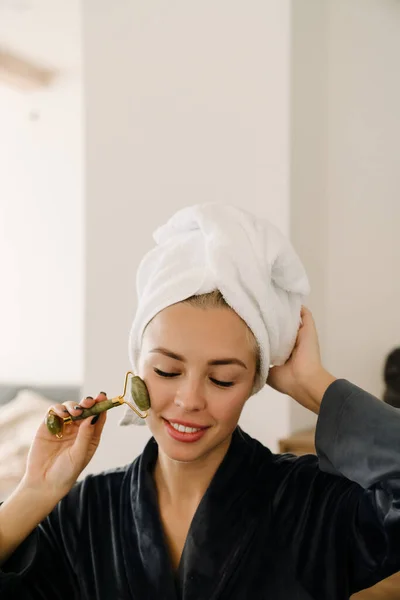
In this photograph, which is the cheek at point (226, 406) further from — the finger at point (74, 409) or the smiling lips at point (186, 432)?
the finger at point (74, 409)

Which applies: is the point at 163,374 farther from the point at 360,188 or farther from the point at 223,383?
the point at 360,188

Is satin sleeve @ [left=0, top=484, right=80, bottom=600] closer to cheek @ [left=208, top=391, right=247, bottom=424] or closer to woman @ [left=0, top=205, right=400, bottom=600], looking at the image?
woman @ [left=0, top=205, right=400, bottom=600]

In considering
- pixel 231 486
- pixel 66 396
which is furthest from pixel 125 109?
pixel 66 396

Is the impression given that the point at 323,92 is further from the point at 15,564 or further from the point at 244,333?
the point at 15,564

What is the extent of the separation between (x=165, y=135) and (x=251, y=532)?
120 centimetres

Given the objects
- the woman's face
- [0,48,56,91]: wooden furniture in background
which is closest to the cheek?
the woman's face

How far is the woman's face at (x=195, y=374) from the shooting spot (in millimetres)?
959

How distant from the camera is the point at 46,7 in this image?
8.98 ft

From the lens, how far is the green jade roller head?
977 mm

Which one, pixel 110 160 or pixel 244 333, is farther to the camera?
pixel 110 160

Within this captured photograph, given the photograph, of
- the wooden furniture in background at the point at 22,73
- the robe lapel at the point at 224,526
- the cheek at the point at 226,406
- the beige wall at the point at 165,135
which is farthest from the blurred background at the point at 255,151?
the wooden furniture in background at the point at 22,73

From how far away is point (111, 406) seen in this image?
0.98 metres

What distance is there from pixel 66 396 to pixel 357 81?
196 centimetres

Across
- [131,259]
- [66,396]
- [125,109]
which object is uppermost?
[125,109]
